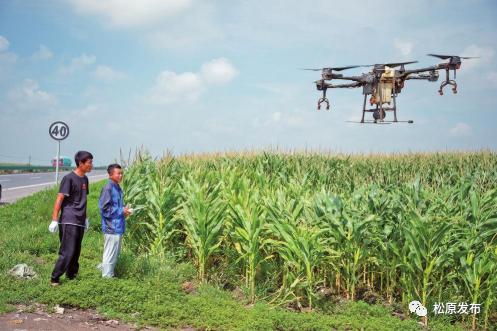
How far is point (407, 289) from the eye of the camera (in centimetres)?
805

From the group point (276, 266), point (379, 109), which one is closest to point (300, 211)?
point (276, 266)

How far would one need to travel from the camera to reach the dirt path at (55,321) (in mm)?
6711

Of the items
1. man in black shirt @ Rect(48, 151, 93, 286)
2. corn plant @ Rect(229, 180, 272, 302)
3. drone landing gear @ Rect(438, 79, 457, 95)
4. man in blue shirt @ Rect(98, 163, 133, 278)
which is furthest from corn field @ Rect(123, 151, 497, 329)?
drone landing gear @ Rect(438, 79, 457, 95)

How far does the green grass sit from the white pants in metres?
0.21

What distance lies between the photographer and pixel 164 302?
771 centimetres

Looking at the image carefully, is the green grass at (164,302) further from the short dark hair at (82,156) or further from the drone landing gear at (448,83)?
the drone landing gear at (448,83)

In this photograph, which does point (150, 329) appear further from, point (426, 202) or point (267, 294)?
point (426, 202)

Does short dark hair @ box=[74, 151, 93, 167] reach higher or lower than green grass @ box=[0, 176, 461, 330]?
higher

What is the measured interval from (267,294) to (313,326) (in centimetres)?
175

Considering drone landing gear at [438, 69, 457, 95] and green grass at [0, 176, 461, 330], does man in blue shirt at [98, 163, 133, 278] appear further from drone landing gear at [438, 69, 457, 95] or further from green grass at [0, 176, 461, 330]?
drone landing gear at [438, 69, 457, 95]

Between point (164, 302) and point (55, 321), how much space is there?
155 cm

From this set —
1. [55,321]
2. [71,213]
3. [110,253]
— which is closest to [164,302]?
[110,253]

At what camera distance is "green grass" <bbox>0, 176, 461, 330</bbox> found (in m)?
7.04

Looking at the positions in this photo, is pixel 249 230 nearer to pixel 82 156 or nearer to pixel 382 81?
pixel 82 156
